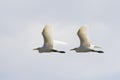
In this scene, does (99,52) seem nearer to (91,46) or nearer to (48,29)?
(91,46)

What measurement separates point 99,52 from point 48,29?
29.3ft

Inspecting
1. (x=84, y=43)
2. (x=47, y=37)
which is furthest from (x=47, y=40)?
(x=84, y=43)

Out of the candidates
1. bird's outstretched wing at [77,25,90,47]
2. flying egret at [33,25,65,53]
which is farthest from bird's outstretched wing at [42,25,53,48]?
bird's outstretched wing at [77,25,90,47]

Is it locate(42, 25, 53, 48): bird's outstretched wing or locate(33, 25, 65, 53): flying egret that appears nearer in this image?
locate(33, 25, 65, 53): flying egret

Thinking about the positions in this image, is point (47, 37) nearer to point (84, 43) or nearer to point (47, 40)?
point (47, 40)

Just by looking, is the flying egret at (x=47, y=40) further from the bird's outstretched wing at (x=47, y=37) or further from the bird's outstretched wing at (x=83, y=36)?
the bird's outstretched wing at (x=83, y=36)

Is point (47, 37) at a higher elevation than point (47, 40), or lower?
higher

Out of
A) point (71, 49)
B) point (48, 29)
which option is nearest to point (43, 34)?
point (48, 29)

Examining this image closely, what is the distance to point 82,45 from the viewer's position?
258 feet

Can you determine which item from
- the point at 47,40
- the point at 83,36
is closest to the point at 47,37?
the point at 47,40

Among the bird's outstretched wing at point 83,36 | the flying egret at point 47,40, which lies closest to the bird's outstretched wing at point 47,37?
the flying egret at point 47,40

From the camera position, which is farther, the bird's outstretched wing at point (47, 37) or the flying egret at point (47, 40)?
the bird's outstretched wing at point (47, 37)

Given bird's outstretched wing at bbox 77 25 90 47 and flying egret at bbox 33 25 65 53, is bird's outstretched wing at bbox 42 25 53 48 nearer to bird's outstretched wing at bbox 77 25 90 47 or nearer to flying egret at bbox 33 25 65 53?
flying egret at bbox 33 25 65 53

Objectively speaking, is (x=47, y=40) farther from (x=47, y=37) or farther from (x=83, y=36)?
(x=83, y=36)
